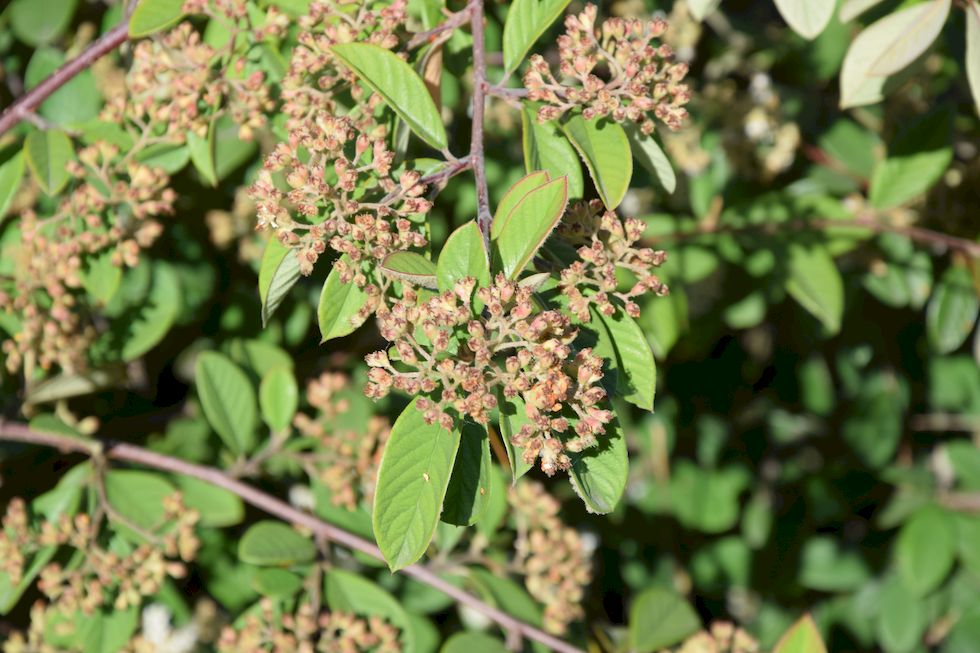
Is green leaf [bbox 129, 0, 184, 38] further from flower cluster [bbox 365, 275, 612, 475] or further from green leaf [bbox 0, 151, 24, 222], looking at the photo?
flower cluster [bbox 365, 275, 612, 475]

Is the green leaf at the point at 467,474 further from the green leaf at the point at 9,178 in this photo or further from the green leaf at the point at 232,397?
the green leaf at the point at 9,178

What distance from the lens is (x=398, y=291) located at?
1.35 m

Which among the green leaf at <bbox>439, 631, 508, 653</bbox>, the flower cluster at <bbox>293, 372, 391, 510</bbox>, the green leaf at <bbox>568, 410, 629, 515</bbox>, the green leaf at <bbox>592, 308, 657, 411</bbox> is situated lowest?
the green leaf at <bbox>439, 631, 508, 653</bbox>

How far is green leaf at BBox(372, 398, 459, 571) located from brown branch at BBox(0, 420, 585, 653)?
0.74 metres

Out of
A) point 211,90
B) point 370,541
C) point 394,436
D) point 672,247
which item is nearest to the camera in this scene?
point 394,436

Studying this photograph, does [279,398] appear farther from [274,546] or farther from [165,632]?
[165,632]

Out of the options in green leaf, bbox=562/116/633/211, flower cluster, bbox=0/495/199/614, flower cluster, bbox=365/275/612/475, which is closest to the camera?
flower cluster, bbox=365/275/612/475

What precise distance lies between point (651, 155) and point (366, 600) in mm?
1128

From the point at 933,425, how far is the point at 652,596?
1573 mm

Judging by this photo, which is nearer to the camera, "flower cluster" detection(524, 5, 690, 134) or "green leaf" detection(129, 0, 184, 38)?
"flower cluster" detection(524, 5, 690, 134)

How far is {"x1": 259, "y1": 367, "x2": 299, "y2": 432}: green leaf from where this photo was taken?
7.38 feet

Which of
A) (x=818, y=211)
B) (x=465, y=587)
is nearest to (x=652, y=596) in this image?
(x=465, y=587)

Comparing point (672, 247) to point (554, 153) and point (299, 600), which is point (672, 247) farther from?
point (299, 600)

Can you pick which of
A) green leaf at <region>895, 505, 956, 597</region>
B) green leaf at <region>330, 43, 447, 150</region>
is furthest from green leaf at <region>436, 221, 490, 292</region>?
green leaf at <region>895, 505, 956, 597</region>
